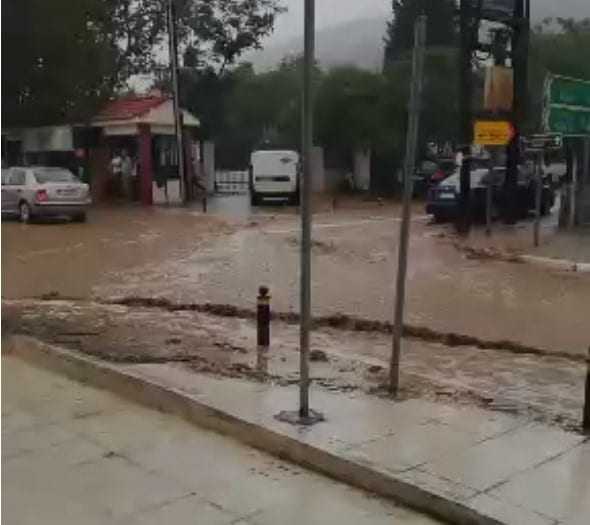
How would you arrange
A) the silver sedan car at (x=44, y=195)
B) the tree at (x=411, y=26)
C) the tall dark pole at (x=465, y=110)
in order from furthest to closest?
1. the tree at (x=411, y=26)
2. the silver sedan car at (x=44, y=195)
3. the tall dark pole at (x=465, y=110)

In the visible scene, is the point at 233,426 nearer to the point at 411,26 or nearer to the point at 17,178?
the point at 17,178

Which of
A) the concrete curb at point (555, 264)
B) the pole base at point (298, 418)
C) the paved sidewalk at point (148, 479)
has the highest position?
the pole base at point (298, 418)

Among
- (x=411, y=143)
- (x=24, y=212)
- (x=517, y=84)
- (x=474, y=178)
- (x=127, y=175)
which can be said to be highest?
(x=517, y=84)

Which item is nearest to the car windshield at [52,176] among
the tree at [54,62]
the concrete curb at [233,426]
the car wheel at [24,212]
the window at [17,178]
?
the window at [17,178]

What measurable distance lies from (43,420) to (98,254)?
1171 cm

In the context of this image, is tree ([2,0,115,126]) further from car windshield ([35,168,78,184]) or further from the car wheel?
the car wheel

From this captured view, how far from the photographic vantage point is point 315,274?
14555mm

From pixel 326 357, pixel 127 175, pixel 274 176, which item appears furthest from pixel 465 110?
pixel 326 357

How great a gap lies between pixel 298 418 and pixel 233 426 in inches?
15.1

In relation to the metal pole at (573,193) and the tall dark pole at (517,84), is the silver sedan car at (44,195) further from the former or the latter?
the metal pole at (573,193)

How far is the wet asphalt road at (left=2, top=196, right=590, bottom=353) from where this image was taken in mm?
11109

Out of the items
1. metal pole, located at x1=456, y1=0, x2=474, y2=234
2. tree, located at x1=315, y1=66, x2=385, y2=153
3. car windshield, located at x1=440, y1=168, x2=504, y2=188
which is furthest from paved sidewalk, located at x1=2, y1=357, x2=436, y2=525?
tree, located at x1=315, y1=66, x2=385, y2=153

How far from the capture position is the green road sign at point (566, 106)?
1578 centimetres

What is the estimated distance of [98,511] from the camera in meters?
4.21
